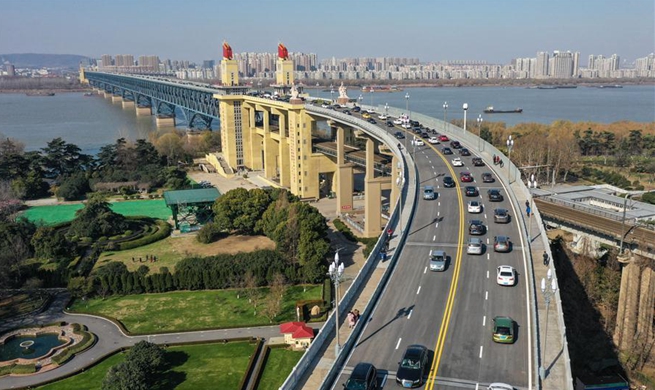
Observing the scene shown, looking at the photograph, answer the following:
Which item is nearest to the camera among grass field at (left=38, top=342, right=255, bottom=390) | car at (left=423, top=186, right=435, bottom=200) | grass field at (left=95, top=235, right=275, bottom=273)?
grass field at (left=38, top=342, right=255, bottom=390)

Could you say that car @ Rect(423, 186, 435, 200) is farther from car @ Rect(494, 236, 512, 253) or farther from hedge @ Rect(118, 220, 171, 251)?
hedge @ Rect(118, 220, 171, 251)

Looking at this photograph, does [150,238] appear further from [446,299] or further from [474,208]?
[446,299]

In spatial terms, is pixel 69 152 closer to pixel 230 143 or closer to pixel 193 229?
pixel 230 143

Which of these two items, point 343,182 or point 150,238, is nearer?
point 150,238

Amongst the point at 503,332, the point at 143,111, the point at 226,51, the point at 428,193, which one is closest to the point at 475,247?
the point at 503,332

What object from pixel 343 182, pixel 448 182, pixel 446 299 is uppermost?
pixel 448 182

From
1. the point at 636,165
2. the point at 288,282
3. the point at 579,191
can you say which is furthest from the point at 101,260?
the point at 636,165

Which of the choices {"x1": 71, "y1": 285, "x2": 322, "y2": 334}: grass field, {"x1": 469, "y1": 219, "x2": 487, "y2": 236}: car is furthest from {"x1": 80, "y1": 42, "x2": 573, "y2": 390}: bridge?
{"x1": 71, "y1": 285, "x2": 322, "y2": 334}: grass field
